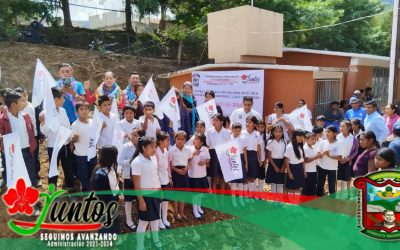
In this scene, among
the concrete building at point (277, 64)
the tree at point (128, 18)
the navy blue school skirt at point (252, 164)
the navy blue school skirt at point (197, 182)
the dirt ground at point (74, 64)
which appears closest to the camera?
the navy blue school skirt at point (197, 182)

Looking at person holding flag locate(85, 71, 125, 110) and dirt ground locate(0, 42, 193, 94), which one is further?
dirt ground locate(0, 42, 193, 94)

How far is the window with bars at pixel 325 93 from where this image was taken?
10.8 m

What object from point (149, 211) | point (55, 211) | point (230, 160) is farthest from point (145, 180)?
point (230, 160)

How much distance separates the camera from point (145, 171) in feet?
13.9

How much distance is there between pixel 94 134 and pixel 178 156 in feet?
3.81

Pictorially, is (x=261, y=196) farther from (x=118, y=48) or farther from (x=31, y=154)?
(x=118, y=48)

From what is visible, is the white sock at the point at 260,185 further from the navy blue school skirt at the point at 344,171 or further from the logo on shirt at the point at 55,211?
the logo on shirt at the point at 55,211

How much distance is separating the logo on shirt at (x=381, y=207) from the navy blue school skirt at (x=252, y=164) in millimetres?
2176

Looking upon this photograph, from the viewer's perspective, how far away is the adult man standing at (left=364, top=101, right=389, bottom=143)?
6359mm

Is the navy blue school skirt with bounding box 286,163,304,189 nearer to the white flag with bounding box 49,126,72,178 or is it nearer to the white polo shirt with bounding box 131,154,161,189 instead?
the white polo shirt with bounding box 131,154,161,189

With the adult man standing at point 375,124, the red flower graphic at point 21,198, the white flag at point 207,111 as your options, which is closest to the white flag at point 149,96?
the white flag at point 207,111

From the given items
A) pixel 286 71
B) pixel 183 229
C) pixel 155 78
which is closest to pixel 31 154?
pixel 183 229

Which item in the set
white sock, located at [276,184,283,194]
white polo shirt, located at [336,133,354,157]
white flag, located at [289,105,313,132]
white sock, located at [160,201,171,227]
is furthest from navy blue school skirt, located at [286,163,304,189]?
white sock, located at [160,201,171,227]

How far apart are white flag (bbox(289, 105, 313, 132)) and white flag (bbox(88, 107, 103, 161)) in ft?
11.2
